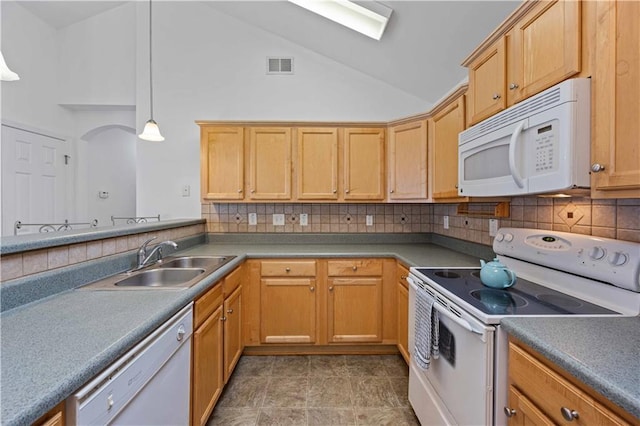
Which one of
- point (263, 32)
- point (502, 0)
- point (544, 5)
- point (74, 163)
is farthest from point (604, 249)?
point (74, 163)

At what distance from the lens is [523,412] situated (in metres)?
0.95

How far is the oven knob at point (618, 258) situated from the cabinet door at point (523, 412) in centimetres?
64

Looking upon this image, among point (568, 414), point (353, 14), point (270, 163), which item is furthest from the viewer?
point (270, 163)

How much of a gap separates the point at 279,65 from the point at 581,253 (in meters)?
3.00

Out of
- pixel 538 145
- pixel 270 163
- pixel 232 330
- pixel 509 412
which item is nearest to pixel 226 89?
pixel 270 163

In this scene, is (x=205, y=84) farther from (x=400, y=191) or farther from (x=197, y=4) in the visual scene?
(x=400, y=191)

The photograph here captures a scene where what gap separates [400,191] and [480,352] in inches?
66.9

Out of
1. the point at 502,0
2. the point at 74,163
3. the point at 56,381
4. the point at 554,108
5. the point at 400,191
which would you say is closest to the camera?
the point at 56,381

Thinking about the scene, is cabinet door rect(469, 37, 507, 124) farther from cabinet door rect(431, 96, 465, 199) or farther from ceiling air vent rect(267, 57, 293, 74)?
ceiling air vent rect(267, 57, 293, 74)

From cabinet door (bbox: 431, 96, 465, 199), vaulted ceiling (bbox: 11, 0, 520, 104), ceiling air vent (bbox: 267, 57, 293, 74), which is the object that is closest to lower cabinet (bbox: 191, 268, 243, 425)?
cabinet door (bbox: 431, 96, 465, 199)

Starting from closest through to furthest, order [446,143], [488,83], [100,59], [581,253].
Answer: [581,253] → [488,83] → [446,143] → [100,59]

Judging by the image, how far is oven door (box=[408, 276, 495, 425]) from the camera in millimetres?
1069

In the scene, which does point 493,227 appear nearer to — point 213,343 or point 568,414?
point 568,414

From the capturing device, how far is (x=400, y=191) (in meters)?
2.62
